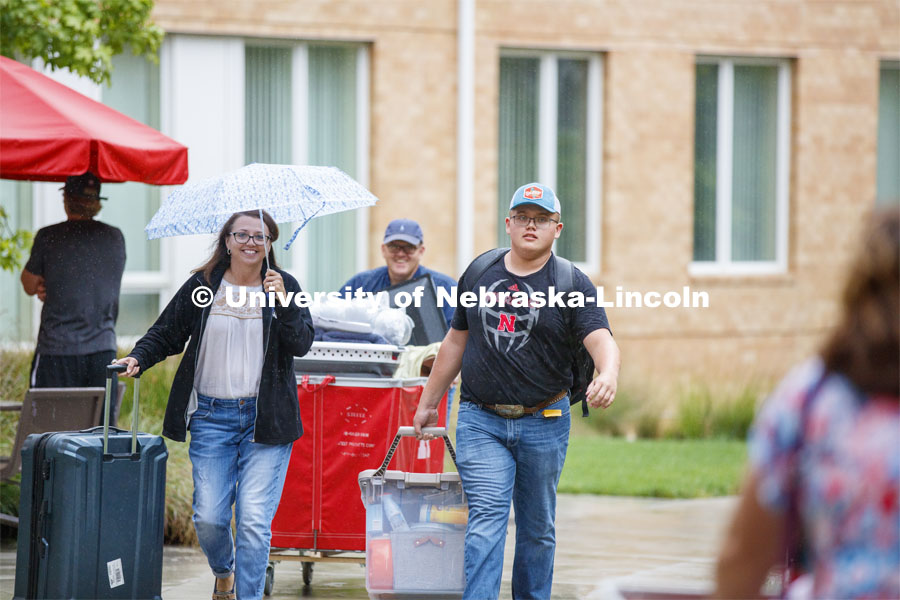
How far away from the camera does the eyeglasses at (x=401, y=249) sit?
806 centimetres

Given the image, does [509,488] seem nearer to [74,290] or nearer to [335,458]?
[335,458]

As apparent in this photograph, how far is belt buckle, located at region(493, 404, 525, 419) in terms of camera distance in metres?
5.56

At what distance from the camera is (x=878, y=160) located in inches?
656

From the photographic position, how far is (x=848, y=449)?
2580 mm

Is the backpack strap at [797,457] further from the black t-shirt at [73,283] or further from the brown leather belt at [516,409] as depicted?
the black t-shirt at [73,283]

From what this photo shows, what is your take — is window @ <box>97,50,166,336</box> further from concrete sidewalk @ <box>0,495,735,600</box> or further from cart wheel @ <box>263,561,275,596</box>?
cart wheel @ <box>263,561,275,596</box>

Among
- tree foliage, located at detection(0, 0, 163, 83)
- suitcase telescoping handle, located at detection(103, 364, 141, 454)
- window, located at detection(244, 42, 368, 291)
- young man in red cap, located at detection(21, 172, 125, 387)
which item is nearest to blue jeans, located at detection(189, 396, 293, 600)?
suitcase telescoping handle, located at detection(103, 364, 141, 454)

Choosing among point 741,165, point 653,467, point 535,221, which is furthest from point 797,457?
point 741,165

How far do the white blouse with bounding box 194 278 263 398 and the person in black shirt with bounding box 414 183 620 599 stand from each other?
2.58 ft

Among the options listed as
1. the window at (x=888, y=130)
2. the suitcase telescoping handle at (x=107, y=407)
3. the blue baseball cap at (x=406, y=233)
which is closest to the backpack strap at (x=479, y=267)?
the suitcase telescoping handle at (x=107, y=407)

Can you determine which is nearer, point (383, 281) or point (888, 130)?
point (383, 281)

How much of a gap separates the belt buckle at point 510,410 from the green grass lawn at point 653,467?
178 inches

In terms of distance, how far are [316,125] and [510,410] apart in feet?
29.8

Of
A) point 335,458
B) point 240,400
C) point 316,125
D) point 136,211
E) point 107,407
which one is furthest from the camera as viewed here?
point 316,125
